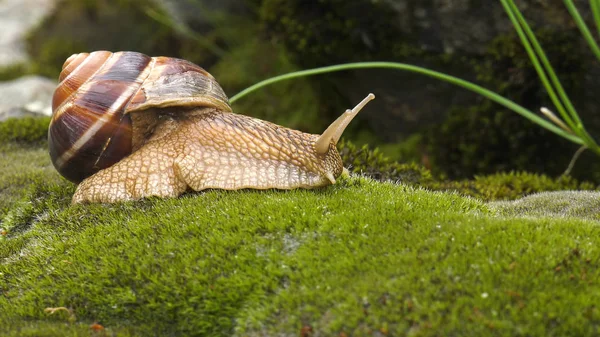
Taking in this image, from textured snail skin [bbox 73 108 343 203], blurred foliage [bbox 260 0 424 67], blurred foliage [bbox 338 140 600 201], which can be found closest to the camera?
textured snail skin [bbox 73 108 343 203]

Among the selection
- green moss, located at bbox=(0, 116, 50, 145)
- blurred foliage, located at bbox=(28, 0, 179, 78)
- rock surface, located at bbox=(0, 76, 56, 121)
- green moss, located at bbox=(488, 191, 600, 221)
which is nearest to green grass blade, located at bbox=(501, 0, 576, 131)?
green moss, located at bbox=(488, 191, 600, 221)

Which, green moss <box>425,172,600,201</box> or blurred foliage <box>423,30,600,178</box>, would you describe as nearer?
green moss <box>425,172,600,201</box>

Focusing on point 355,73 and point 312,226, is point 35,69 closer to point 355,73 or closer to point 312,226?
point 355,73

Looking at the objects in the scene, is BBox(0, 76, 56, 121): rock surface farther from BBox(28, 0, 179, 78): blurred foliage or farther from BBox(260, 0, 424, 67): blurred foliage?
BBox(260, 0, 424, 67): blurred foliage

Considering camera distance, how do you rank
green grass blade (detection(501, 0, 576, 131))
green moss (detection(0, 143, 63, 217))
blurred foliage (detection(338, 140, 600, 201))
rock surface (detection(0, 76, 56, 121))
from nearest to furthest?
green grass blade (detection(501, 0, 576, 131)) < green moss (detection(0, 143, 63, 217)) < blurred foliage (detection(338, 140, 600, 201)) < rock surface (detection(0, 76, 56, 121))

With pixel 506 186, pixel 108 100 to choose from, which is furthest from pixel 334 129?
pixel 506 186

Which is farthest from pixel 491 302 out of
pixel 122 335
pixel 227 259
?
pixel 122 335

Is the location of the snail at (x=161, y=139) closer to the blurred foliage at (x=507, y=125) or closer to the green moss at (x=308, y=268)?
the green moss at (x=308, y=268)
